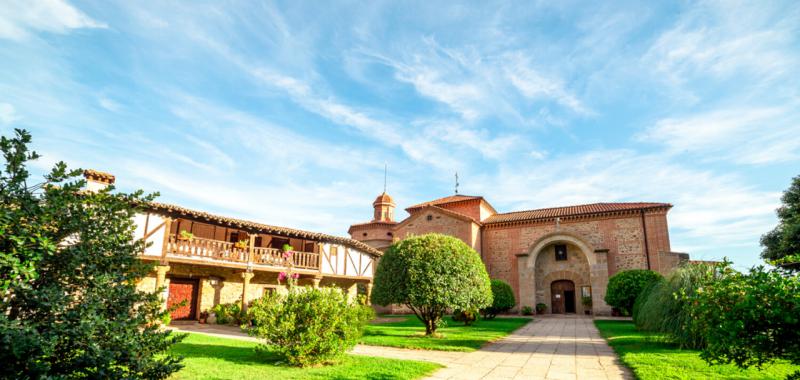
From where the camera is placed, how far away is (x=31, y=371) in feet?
9.04

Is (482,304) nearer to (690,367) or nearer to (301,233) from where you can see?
(690,367)

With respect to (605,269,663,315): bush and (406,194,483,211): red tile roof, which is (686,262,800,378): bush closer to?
(605,269,663,315): bush

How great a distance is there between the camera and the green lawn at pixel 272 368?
630 cm

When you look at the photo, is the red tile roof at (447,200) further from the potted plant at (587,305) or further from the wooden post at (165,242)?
the wooden post at (165,242)

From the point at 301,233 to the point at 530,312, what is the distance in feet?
49.3

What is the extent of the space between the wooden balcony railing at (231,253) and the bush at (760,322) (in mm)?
15565

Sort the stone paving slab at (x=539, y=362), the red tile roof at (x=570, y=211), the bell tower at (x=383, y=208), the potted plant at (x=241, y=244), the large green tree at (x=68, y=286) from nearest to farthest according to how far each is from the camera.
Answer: the large green tree at (x=68, y=286) < the stone paving slab at (x=539, y=362) < the potted plant at (x=241, y=244) < the red tile roof at (x=570, y=211) < the bell tower at (x=383, y=208)

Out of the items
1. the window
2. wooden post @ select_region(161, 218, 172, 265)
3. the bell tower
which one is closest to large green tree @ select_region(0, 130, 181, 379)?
wooden post @ select_region(161, 218, 172, 265)

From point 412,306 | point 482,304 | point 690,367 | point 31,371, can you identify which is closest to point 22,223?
point 31,371

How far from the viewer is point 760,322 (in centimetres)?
371

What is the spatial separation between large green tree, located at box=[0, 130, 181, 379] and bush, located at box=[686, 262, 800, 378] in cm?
505

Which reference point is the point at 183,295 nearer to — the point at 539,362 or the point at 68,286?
the point at 539,362

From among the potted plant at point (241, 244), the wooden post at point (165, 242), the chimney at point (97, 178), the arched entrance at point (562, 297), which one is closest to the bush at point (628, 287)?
the arched entrance at point (562, 297)

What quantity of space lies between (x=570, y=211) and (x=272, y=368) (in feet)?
81.3
